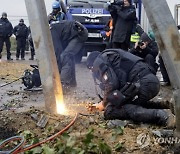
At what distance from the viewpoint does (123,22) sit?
1171 centimetres

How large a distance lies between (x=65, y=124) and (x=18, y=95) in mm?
4293

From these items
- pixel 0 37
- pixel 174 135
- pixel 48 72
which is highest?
pixel 48 72

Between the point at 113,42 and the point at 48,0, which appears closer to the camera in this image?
the point at 113,42

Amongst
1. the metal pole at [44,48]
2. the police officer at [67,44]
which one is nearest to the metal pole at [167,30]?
the metal pole at [44,48]

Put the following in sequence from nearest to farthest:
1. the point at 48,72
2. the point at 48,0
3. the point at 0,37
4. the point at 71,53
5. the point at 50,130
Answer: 1. the point at 50,130
2. the point at 48,72
3. the point at 71,53
4. the point at 0,37
5. the point at 48,0

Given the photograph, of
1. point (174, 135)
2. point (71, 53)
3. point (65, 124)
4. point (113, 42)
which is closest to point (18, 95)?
point (71, 53)

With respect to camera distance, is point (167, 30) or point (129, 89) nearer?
point (167, 30)

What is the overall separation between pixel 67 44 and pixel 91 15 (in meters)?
6.73

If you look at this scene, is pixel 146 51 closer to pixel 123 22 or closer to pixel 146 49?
pixel 146 49

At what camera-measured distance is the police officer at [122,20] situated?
37.2 ft

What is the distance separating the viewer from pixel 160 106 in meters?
7.59

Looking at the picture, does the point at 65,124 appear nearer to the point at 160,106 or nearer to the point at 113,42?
Result: the point at 160,106

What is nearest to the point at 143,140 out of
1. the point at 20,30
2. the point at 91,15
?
the point at 91,15

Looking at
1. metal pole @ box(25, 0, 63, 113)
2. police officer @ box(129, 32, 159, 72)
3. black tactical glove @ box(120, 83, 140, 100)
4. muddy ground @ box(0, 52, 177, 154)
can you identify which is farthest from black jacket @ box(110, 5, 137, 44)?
black tactical glove @ box(120, 83, 140, 100)
